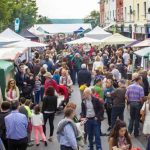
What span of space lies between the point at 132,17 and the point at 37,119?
3724 cm

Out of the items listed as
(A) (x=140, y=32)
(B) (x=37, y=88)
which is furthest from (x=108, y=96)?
(A) (x=140, y=32)

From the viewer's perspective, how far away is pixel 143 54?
24.0m

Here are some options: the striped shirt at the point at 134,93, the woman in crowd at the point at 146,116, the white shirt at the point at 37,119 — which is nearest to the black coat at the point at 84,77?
the striped shirt at the point at 134,93

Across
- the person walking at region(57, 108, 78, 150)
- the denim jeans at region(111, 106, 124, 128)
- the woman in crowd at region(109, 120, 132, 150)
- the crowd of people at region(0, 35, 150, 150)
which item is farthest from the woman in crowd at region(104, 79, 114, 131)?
the woman in crowd at region(109, 120, 132, 150)

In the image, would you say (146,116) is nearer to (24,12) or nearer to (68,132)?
(68,132)

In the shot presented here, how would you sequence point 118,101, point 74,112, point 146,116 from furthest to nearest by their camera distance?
point 118,101
point 146,116
point 74,112

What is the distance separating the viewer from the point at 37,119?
46.3 ft

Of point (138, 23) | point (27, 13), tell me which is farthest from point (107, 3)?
point (138, 23)

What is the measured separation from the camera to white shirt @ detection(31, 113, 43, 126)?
46.2 feet

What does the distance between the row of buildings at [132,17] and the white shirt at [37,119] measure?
2745cm

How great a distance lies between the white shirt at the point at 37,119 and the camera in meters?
14.1

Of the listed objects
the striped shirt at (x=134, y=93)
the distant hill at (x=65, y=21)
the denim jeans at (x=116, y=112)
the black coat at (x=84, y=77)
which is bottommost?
the distant hill at (x=65, y=21)

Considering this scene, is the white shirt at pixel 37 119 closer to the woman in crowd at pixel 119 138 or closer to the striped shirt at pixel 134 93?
the striped shirt at pixel 134 93

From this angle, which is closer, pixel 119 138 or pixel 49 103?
pixel 119 138
